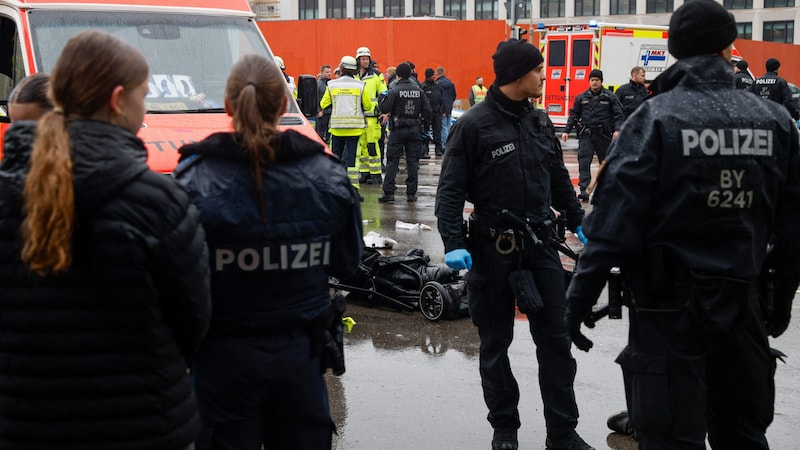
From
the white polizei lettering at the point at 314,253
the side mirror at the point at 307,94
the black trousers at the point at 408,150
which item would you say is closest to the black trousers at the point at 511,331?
the white polizei lettering at the point at 314,253

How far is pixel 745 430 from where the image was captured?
350 cm

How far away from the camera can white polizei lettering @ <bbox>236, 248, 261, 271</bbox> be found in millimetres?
2977

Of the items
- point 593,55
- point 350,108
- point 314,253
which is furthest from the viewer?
point 593,55

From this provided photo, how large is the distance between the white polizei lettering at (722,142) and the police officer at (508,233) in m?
1.43

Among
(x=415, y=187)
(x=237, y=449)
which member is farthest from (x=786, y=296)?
(x=415, y=187)

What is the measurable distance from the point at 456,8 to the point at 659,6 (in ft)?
54.9

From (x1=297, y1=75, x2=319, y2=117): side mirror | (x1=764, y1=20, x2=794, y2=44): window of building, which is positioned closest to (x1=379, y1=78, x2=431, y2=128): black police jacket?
(x1=297, y1=75, x2=319, y2=117): side mirror

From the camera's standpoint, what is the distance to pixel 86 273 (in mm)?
2488

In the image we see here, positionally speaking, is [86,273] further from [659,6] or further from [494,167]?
[659,6]

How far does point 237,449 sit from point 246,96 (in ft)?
3.44

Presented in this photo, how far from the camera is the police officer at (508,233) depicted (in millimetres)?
4750

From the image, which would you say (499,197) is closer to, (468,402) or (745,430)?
(468,402)


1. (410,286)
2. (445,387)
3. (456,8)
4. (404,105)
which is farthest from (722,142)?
(456,8)

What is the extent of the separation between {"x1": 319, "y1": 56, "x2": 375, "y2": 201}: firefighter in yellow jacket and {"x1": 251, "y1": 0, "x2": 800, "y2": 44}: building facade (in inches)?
1820
